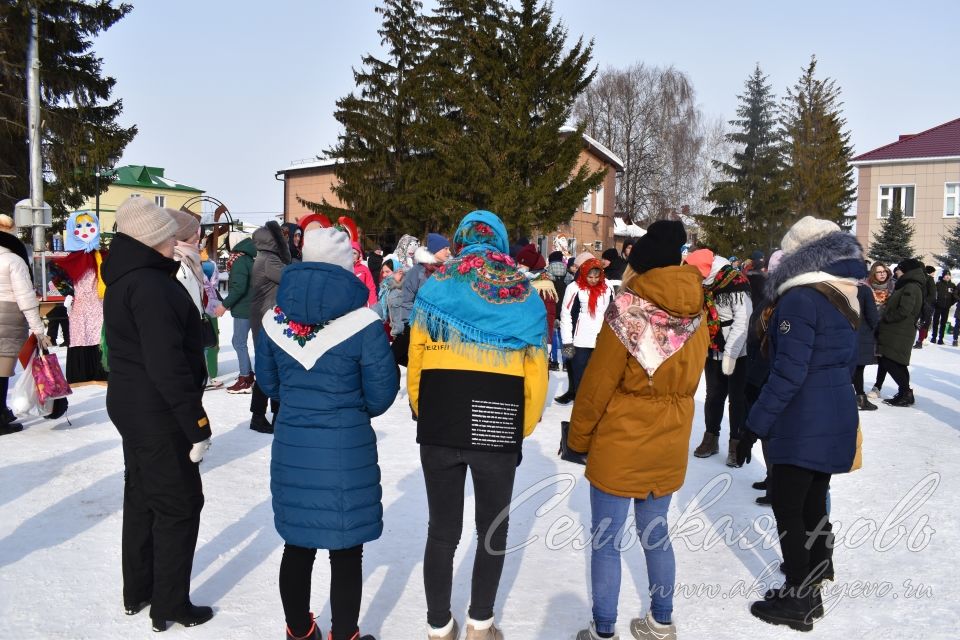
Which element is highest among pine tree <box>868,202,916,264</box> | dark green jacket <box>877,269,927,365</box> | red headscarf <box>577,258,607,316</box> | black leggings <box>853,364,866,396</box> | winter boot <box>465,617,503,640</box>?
pine tree <box>868,202,916,264</box>

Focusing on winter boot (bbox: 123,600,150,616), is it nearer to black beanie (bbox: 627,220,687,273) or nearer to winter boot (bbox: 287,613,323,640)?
winter boot (bbox: 287,613,323,640)

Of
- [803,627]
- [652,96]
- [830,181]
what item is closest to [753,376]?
[803,627]

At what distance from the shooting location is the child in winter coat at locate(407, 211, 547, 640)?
3.06 meters

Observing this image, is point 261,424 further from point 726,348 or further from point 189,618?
point 726,348

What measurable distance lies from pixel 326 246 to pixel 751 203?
125 feet

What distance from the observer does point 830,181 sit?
39.3 meters

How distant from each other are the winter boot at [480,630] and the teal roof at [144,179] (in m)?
77.1

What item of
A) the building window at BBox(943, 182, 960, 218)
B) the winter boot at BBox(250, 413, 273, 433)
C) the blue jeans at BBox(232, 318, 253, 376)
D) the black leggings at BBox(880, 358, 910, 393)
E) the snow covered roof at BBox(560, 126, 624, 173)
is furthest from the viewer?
the snow covered roof at BBox(560, 126, 624, 173)

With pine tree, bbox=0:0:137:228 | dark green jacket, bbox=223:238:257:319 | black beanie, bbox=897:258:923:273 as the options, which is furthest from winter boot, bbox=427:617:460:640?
pine tree, bbox=0:0:137:228

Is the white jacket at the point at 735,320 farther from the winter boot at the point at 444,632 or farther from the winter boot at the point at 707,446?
Result: the winter boot at the point at 444,632

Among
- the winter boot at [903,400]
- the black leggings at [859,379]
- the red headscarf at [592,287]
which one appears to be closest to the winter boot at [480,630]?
the red headscarf at [592,287]

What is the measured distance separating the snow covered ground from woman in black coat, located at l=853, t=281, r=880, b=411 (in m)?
1.78

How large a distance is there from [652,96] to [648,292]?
45.8 metres

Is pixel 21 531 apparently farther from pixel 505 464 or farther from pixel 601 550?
pixel 601 550
